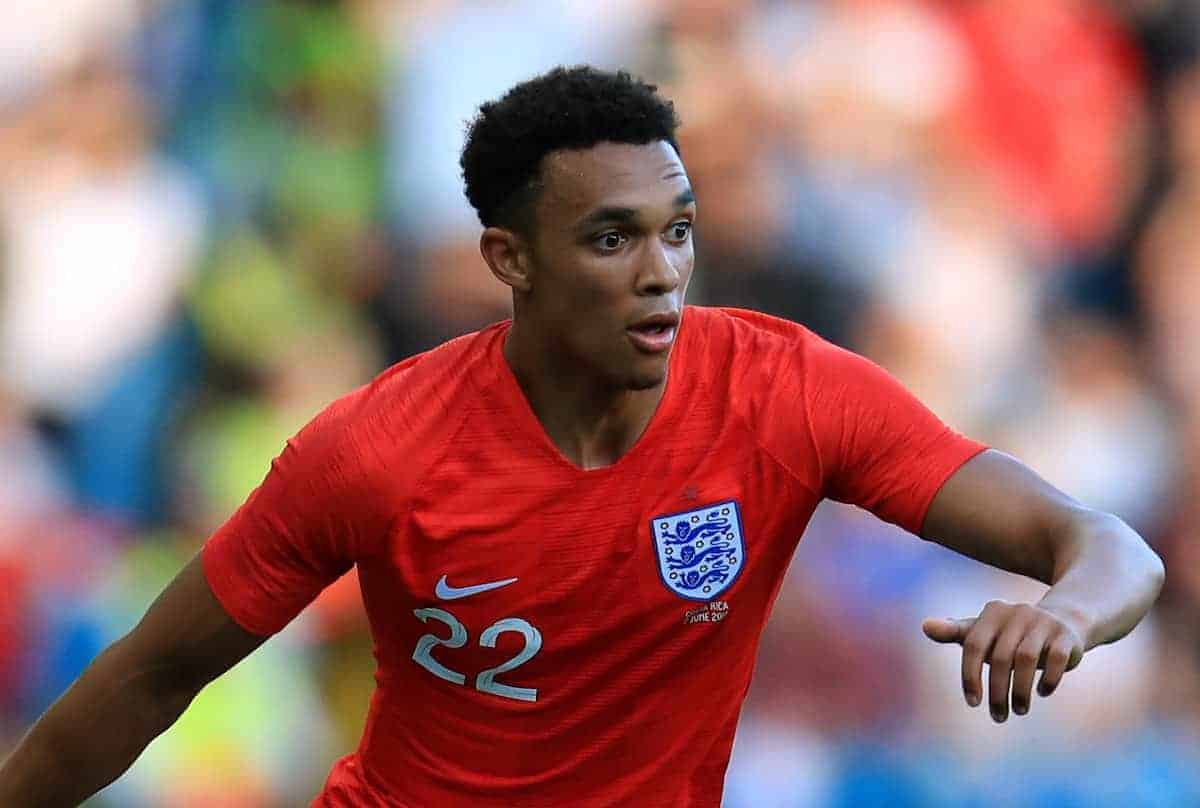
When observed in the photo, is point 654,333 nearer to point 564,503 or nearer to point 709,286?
point 564,503

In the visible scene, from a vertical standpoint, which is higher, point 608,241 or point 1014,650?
point 608,241

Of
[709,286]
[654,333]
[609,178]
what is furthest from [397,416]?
[709,286]

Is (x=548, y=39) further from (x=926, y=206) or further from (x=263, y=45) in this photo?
(x=926, y=206)

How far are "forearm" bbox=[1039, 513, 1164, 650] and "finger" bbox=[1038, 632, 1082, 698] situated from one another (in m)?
0.08

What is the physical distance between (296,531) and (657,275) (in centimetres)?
93

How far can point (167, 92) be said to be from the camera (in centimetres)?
727

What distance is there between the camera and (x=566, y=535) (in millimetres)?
4012

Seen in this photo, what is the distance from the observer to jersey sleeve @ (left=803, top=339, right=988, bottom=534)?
3.87 metres

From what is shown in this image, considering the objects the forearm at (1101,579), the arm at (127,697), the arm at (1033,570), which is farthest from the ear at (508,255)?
the forearm at (1101,579)

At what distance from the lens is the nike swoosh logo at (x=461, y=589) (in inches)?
158

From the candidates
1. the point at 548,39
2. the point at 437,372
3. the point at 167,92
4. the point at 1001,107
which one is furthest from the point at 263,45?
the point at 437,372

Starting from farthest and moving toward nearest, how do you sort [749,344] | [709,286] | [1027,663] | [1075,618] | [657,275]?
[709,286] → [749,344] → [657,275] → [1075,618] → [1027,663]

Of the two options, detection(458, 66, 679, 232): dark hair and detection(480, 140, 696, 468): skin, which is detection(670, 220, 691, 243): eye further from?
→ detection(458, 66, 679, 232): dark hair

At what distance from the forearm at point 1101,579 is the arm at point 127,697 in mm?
1724
